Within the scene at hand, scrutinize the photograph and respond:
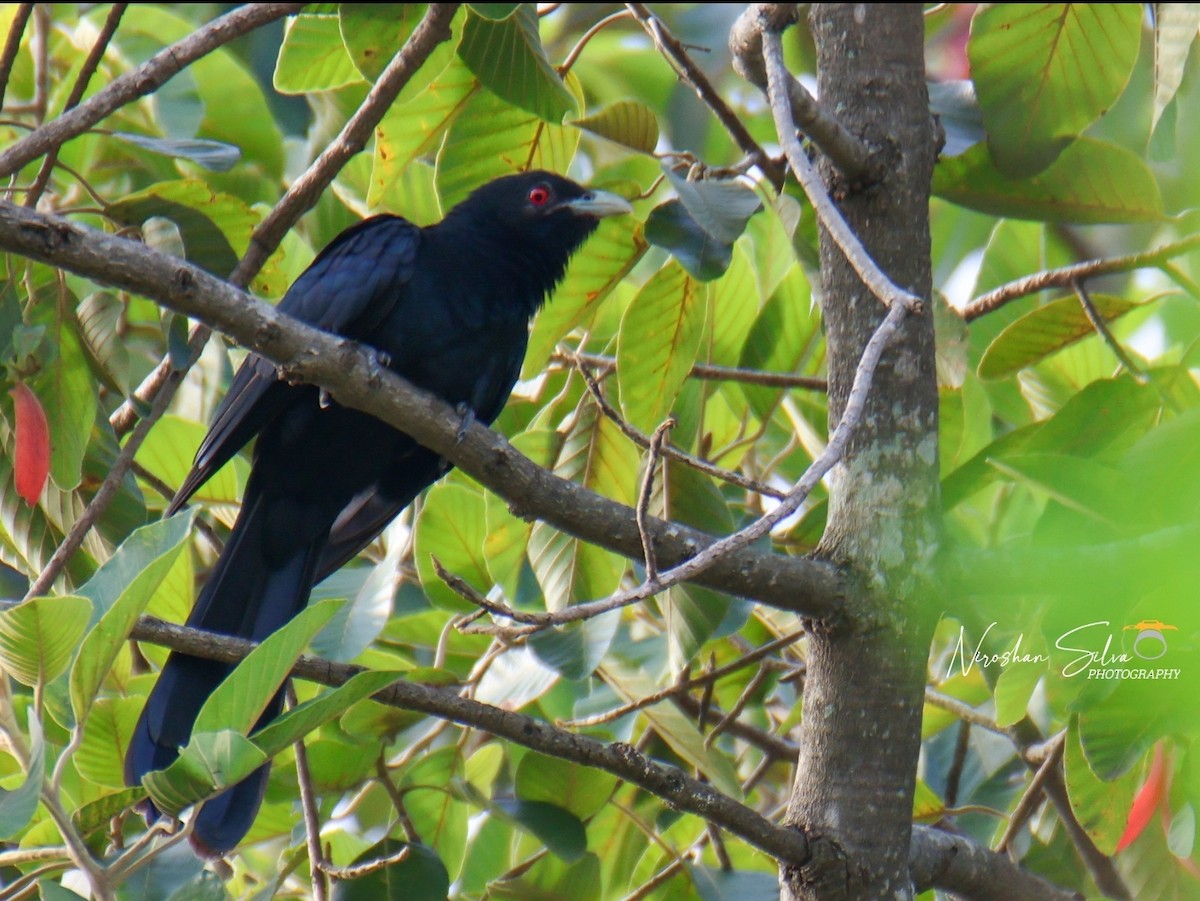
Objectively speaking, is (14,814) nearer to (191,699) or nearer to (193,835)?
(193,835)

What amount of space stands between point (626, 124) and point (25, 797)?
2.29 m

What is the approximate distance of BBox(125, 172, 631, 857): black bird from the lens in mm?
3893

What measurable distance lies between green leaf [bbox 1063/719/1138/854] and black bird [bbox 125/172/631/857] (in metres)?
2.04

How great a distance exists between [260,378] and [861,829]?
83.6 inches

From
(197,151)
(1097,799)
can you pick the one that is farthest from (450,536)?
(1097,799)

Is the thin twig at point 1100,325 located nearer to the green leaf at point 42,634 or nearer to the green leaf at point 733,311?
the green leaf at point 733,311

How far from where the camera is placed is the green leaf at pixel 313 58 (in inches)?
144

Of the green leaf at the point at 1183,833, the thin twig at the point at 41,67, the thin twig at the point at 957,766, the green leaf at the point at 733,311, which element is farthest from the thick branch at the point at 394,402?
the thin twig at the point at 41,67

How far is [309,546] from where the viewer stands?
4.27 meters

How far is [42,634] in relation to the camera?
2.25m

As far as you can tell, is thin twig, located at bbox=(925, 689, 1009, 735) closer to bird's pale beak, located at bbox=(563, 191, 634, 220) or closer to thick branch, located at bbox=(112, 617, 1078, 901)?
thick branch, located at bbox=(112, 617, 1078, 901)

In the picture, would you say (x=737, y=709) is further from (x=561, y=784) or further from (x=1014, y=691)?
(x=1014, y=691)

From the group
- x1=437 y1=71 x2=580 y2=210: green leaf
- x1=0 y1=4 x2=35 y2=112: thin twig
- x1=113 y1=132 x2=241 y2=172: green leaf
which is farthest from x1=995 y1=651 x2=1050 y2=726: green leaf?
x1=0 y1=4 x2=35 y2=112: thin twig

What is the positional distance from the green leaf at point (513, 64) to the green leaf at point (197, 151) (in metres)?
0.76
